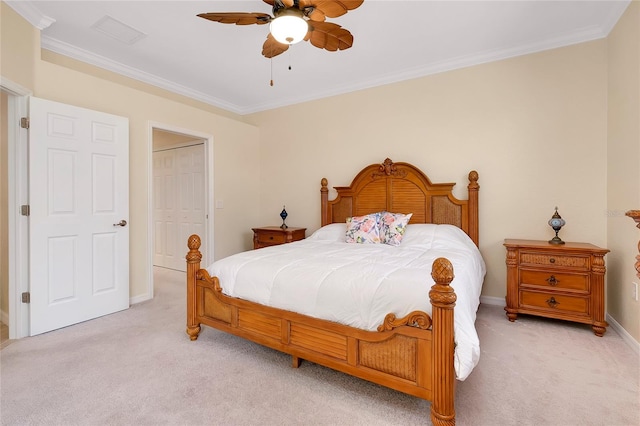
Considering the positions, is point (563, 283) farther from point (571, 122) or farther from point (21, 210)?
point (21, 210)

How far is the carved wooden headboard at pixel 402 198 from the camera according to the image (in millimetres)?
3371

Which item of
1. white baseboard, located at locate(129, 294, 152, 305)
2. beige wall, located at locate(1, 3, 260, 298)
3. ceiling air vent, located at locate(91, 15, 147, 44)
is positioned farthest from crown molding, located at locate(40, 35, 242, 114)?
white baseboard, located at locate(129, 294, 152, 305)

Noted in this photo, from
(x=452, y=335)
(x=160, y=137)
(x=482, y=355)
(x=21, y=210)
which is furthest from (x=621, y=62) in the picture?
(x=160, y=137)

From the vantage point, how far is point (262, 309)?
2084 millimetres

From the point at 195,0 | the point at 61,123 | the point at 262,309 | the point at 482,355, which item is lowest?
the point at 482,355

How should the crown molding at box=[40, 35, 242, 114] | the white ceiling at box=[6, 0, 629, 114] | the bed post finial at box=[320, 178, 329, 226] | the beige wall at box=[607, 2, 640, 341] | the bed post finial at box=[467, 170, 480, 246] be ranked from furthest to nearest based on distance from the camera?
the bed post finial at box=[320, 178, 329, 226], the bed post finial at box=[467, 170, 480, 246], the crown molding at box=[40, 35, 242, 114], the white ceiling at box=[6, 0, 629, 114], the beige wall at box=[607, 2, 640, 341]

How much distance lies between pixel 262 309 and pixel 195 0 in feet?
8.03

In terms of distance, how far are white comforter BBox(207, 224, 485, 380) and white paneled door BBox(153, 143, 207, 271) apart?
2530 millimetres

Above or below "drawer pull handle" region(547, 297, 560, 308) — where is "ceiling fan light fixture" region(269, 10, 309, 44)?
above

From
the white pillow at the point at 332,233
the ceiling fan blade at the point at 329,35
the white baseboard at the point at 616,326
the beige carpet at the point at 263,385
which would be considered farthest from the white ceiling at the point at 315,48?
the beige carpet at the point at 263,385

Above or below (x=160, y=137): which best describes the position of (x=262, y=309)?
below

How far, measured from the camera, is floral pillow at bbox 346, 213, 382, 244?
319cm

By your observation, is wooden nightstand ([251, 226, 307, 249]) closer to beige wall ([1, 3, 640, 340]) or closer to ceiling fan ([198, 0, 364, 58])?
beige wall ([1, 3, 640, 340])

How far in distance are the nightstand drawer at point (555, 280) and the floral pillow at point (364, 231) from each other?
1354mm
